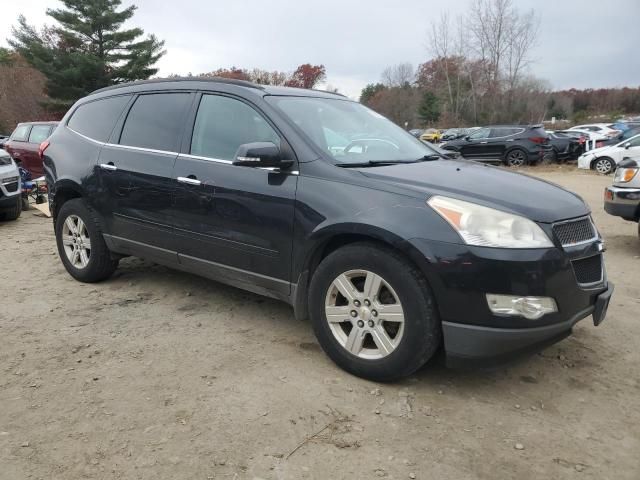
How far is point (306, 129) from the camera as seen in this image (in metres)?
3.50

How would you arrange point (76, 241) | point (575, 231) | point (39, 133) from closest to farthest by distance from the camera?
point (575, 231)
point (76, 241)
point (39, 133)

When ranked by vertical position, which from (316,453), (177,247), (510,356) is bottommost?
(316,453)

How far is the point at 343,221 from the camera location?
3.02 m

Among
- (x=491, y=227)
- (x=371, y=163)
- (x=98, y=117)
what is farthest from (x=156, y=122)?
(x=491, y=227)

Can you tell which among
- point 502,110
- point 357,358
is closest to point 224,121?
point 357,358

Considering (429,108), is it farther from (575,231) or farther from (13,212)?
(575,231)

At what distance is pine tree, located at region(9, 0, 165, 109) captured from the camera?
35062mm

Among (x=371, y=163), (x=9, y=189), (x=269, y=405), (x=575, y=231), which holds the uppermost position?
(x=371, y=163)

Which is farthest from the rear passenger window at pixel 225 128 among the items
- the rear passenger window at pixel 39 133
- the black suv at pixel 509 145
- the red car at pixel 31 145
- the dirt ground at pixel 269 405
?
the black suv at pixel 509 145

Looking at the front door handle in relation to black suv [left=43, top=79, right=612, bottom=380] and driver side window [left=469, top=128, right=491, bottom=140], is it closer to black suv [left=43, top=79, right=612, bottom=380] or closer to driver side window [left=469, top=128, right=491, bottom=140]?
black suv [left=43, top=79, right=612, bottom=380]

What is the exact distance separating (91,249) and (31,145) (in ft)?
30.4

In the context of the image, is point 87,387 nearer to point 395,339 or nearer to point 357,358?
point 357,358

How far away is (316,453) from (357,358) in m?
0.72

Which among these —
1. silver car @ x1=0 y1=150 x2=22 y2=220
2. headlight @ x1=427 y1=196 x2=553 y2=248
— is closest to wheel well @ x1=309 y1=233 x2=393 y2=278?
headlight @ x1=427 y1=196 x2=553 y2=248
